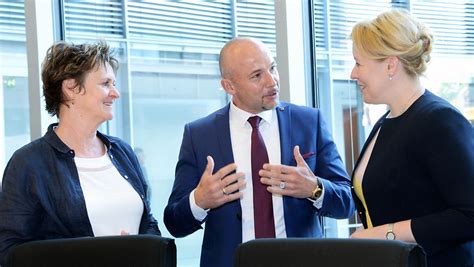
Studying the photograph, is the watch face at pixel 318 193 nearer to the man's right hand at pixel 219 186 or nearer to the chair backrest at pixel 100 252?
the man's right hand at pixel 219 186

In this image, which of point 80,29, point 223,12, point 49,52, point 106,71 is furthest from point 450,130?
point 80,29

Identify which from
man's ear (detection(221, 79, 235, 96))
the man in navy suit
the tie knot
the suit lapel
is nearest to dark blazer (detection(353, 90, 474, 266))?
the man in navy suit

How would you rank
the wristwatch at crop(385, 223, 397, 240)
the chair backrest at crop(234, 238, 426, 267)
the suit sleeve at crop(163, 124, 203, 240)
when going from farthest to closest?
the suit sleeve at crop(163, 124, 203, 240) → the wristwatch at crop(385, 223, 397, 240) → the chair backrest at crop(234, 238, 426, 267)

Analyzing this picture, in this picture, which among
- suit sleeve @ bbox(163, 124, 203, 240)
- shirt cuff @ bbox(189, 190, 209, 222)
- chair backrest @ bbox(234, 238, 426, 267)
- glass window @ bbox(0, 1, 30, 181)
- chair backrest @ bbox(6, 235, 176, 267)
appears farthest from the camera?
glass window @ bbox(0, 1, 30, 181)

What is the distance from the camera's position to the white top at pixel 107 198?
288cm

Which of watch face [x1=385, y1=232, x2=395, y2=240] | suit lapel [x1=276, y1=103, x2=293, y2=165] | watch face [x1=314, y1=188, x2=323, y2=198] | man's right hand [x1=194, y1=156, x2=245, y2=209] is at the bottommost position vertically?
watch face [x1=385, y1=232, x2=395, y2=240]

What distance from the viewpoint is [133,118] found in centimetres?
439

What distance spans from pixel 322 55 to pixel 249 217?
1.12m

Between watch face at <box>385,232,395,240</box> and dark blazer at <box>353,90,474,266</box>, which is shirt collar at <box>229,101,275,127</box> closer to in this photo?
dark blazer at <box>353,90,474,266</box>

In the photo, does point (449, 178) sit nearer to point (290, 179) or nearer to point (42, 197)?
point (290, 179)

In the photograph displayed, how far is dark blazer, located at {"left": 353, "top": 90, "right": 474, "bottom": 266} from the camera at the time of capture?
2.15 m

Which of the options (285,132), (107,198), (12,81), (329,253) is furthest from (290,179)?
(12,81)

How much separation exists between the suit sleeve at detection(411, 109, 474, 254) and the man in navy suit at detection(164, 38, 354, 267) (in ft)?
2.07

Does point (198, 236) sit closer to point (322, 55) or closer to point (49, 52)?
point (322, 55)
